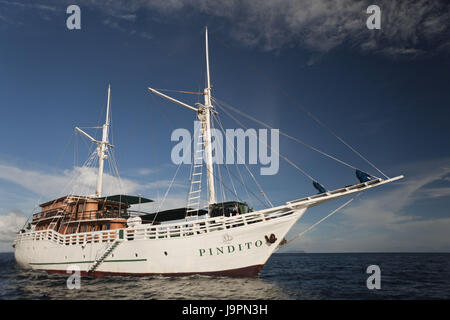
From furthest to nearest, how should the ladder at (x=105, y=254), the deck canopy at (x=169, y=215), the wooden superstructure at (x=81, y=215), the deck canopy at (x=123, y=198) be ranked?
the deck canopy at (x=123, y=198) < the wooden superstructure at (x=81, y=215) < the deck canopy at (x=169, y=215) < the ladder at (x=105, y=254)

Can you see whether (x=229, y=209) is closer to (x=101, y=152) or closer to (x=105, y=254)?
(x=105, y=254)

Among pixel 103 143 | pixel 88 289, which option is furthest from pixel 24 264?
pixel 88 289

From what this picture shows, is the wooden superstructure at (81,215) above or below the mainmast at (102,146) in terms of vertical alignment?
below

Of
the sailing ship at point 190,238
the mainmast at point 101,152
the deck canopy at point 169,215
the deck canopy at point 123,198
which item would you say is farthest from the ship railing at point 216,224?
the mainmast at point 101,152

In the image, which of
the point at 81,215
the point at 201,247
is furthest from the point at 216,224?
the point at 81,215

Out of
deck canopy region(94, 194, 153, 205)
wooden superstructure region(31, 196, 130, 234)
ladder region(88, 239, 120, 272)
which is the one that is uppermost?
deck canopy region(94, 194, 153, 205)

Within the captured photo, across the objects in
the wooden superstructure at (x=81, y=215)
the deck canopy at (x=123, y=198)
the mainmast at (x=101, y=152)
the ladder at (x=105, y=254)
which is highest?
the mainmast at (x=101, y=152)

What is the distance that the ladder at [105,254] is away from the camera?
18516 millimetres

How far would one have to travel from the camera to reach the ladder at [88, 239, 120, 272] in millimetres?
18516

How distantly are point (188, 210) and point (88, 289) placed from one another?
802 centimetres

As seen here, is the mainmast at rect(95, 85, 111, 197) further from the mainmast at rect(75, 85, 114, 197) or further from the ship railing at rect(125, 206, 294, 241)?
the ship railing at rect(125, 206, 294, 241)

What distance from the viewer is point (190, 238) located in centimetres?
1625

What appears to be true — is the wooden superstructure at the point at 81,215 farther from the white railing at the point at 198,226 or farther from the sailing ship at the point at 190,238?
the white railing at the point at 198,226

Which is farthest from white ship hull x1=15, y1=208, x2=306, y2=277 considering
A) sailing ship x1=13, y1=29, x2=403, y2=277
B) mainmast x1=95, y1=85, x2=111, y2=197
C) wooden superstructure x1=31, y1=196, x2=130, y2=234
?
mainmast x1=95, y1=85, x2=111, y2=197
